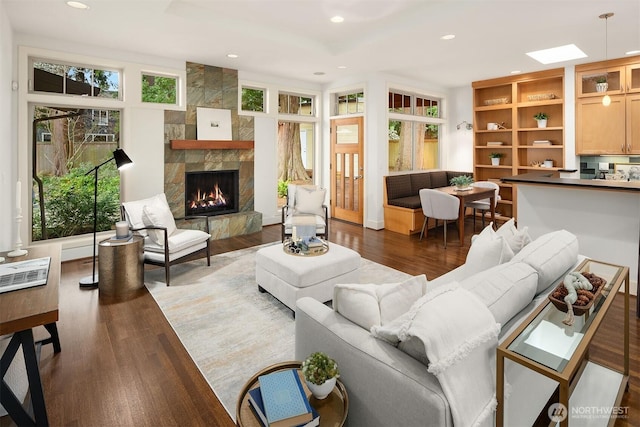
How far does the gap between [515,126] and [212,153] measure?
5.65 m

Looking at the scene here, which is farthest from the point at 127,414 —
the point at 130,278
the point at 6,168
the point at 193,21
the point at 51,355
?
the point at 193,21

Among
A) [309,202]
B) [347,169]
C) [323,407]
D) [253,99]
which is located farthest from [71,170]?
[323,407]

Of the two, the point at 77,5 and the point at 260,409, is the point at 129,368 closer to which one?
the point at 260,409

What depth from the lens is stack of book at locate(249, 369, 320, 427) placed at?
1268 mm

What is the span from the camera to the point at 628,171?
566 cm

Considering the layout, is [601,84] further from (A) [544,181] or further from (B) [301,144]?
(B) [301,144]

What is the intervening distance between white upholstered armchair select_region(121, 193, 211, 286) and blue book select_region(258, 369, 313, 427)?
2664 mm

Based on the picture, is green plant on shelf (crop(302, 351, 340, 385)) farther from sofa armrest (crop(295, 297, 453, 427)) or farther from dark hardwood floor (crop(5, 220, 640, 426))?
dark hardwood floor (crop(5, 220, 640, 426))

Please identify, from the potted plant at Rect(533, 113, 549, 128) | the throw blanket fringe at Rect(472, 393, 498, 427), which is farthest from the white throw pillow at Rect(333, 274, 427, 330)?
the potted plant at Rect(533, 113, 549, 128)

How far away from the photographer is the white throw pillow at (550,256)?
1.92m

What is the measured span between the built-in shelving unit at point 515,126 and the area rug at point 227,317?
4.33 meters

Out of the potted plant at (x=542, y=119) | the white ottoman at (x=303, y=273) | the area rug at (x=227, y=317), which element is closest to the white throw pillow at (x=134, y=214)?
the area rug at (x=227, y=317)

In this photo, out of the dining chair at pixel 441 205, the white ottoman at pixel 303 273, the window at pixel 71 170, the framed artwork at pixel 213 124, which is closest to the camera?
the white ottoman at pixel 303 273

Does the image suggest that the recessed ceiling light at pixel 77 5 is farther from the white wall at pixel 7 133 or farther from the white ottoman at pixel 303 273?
the white ottoman at pixel 303 273
